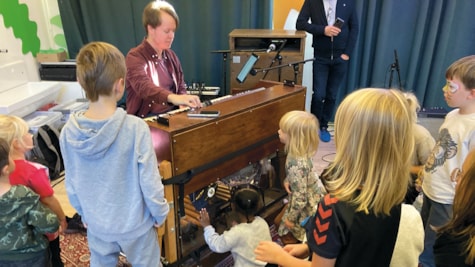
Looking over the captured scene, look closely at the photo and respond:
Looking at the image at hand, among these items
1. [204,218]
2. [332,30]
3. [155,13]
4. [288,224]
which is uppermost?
[155,13]

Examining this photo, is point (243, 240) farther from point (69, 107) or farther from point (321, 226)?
point (69, 107)

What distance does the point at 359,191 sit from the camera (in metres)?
0.92

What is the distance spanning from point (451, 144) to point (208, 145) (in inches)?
41.9

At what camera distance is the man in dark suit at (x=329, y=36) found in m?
3.25

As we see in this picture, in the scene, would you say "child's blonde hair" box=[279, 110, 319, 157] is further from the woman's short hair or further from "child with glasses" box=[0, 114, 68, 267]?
"child with glasses" box=[0, 114, 68, 267]

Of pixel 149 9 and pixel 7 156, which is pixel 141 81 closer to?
pixel 149 9

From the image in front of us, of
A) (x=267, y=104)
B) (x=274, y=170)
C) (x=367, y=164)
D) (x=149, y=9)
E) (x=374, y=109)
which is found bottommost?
(x=274, y=170)

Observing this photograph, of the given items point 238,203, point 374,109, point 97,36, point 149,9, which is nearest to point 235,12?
point 97,36

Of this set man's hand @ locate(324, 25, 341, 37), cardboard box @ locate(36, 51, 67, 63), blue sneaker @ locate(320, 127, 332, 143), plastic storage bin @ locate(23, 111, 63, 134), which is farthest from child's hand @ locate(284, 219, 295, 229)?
cardboard box @ locate(36, 51, 67, 63)

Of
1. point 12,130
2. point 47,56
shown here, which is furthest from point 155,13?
point 47,56

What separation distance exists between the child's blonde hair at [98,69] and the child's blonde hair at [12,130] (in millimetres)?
444

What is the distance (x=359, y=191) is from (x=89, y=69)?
93cm

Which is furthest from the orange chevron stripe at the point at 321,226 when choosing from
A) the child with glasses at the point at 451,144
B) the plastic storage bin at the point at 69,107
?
the plastic storage bin at the point at 69,107

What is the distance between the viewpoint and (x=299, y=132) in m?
1.75
